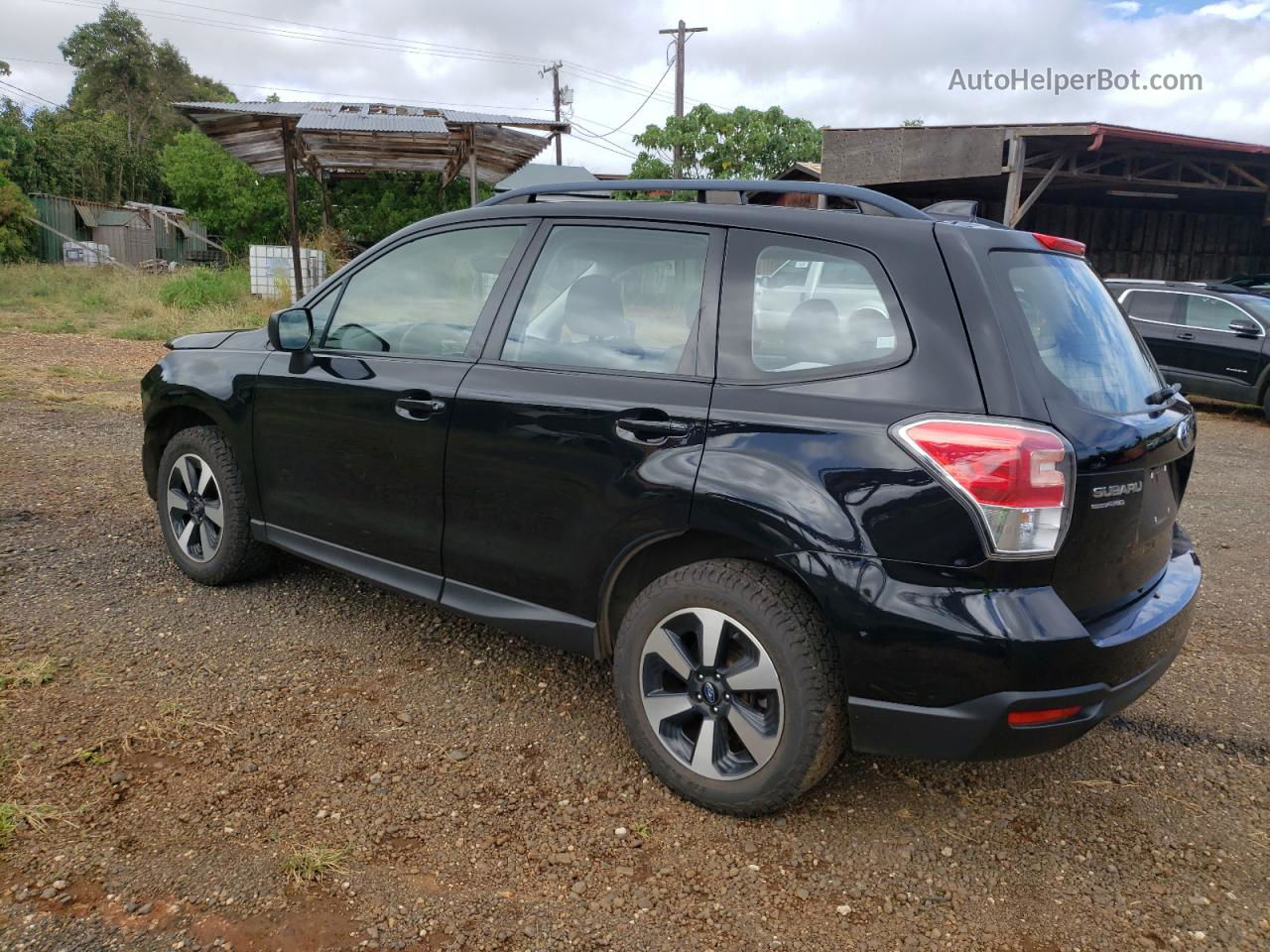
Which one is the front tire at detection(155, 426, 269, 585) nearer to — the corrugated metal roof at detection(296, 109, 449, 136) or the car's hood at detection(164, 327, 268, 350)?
the car's hood at detection(164, 327, 268, 350)

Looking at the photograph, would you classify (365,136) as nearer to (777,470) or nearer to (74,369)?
(74,369)

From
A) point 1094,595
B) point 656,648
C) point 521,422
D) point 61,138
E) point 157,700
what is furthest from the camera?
point 61,138

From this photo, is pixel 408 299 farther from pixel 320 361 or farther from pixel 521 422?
pixel 521 422

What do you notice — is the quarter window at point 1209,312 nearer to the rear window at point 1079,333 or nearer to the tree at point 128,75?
the rear window at point 1079,333

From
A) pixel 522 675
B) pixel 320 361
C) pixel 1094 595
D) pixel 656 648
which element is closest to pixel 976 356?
pixel 1094 595

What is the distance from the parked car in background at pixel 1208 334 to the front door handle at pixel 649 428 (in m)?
10.1

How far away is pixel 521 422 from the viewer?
3.02 meters

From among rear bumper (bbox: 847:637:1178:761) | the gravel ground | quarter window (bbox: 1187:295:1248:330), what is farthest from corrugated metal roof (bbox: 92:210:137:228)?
rear bumper (bbox: 847:637:1178:761)

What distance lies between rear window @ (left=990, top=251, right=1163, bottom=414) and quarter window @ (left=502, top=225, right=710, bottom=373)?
90 cm

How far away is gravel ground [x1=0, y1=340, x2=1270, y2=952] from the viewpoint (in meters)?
2.29

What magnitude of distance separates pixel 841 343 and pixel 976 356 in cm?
37

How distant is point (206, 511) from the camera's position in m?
4.18

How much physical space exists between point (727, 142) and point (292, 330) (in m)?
27.4

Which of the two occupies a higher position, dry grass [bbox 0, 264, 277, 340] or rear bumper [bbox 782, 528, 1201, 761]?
dry grass [bbox 0, 264, 277, 340]
